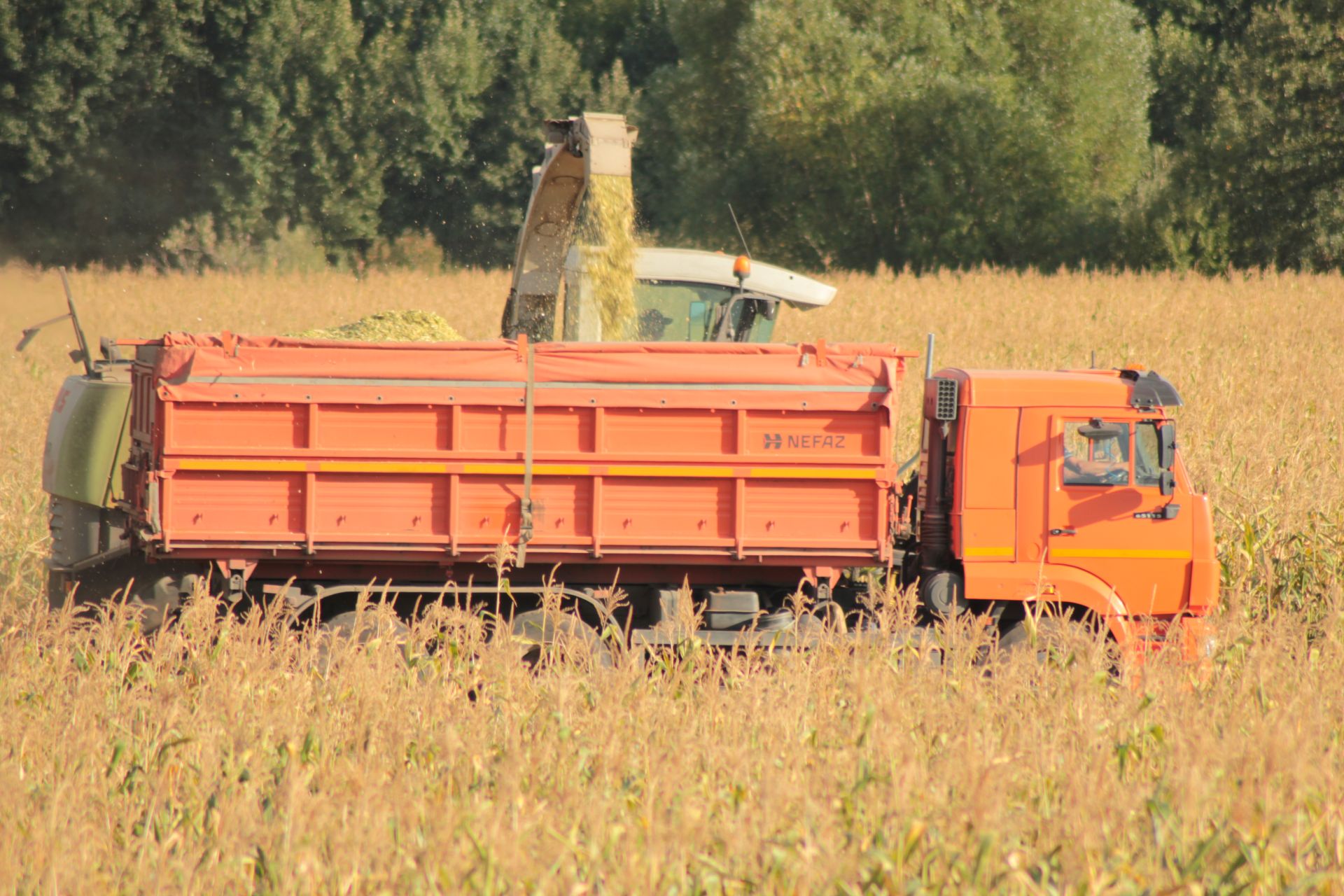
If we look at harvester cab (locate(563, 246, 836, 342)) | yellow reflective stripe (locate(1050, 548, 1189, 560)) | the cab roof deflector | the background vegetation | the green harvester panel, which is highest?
harvester cab (locate(563, 246, 836, 342))

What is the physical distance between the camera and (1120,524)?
602cm

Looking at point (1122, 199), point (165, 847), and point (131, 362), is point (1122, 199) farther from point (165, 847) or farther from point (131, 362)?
point (165, 847)

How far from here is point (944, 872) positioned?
3074mm

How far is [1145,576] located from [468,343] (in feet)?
11.2

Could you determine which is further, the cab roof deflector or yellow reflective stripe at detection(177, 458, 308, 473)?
the cab roof deflector

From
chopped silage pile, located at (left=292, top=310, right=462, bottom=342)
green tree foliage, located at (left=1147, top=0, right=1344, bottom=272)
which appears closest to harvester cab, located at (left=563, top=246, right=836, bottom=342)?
chopped silage pile, located at (left=292, top=310, right=462, bottom=342)

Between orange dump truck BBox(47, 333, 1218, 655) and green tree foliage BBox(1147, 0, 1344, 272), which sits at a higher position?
green tree foliage BBox(1147, 0, 1344, 272)

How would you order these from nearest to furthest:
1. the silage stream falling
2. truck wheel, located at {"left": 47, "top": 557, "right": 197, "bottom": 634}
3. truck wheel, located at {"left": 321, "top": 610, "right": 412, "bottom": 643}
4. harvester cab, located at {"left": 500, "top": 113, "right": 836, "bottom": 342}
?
truck wheel, located at {"left": 321, "top": 610, "right": 412, "bottom": 643} → truck wheel, located at {"left": 47, "top": 557, "right": 197, "bottom": 634} → the silage stream falling → harvester cab, located at {"left": 500, "top": 113, "right": 836, "bottom": 342}

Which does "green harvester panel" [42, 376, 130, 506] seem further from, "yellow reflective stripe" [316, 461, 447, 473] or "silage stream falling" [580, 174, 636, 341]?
"silage stream falling" [580, 174, 636, 341]

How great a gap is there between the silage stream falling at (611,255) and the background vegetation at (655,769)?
10.3 ft

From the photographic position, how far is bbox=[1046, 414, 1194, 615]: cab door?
6.02 meters

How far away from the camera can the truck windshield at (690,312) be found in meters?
9.05

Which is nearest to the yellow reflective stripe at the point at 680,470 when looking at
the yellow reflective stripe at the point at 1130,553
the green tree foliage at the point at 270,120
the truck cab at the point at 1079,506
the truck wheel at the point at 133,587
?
the truck cab at the point at 1079,506

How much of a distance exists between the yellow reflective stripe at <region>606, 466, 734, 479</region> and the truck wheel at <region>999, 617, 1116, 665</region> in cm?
150
